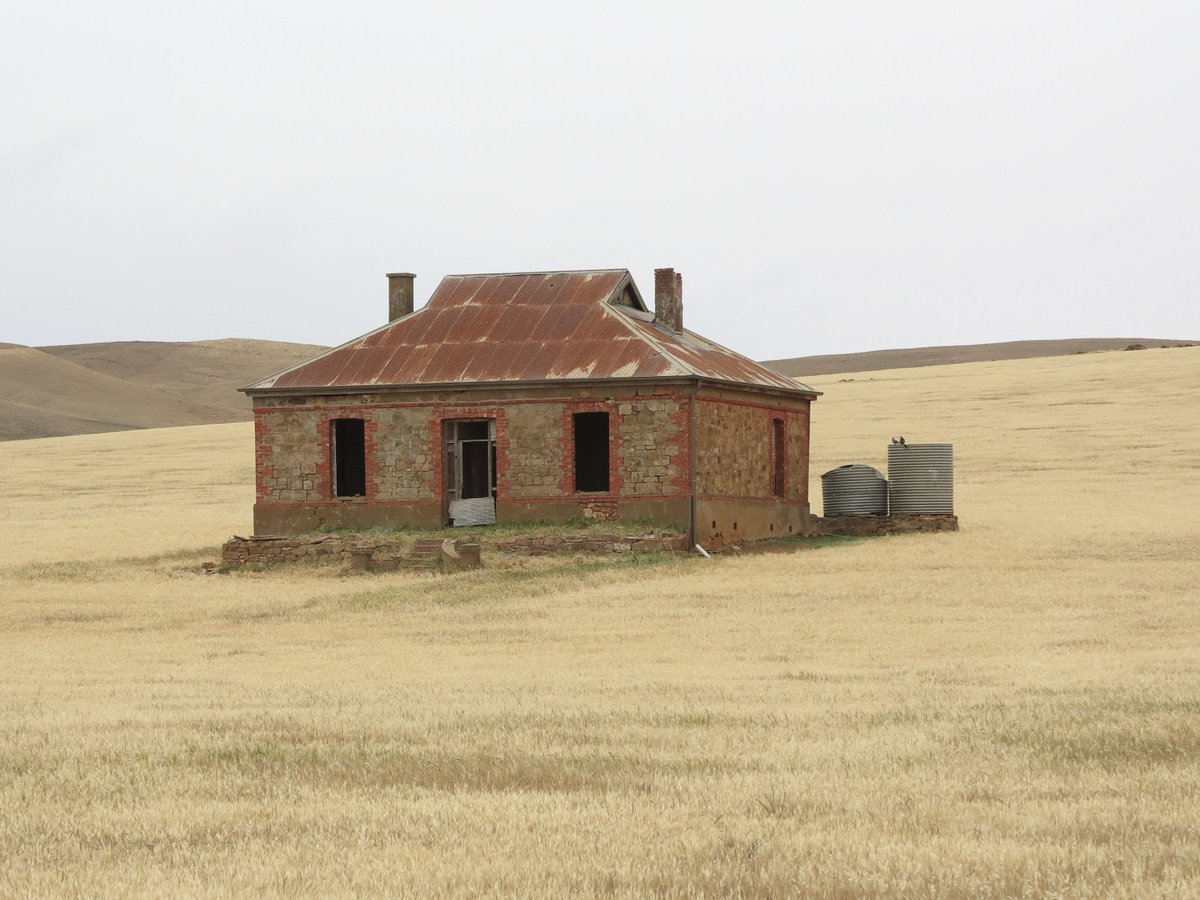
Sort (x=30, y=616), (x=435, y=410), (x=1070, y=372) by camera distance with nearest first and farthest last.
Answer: (x=30, y=616) → (x=435, y=410) → (x=1070, y=372)

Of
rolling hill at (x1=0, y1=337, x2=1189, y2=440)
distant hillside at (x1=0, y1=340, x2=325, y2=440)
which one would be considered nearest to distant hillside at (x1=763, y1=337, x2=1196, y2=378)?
rolling hill at (x1=0, y1=337, x2=1189, y2=440)

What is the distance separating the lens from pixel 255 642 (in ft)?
69.8

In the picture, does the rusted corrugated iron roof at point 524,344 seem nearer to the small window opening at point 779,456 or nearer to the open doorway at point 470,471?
the small window opening at point 779,456

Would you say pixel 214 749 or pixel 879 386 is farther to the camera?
pixel 879 386

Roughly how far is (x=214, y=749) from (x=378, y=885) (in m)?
4.44

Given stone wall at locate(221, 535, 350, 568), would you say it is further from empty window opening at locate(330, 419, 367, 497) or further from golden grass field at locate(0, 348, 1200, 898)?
empty window opening at locate(330, 419, 367, 497)

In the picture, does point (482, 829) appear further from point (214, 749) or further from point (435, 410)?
point (435, 410)

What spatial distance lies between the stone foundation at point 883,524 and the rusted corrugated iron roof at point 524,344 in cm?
319

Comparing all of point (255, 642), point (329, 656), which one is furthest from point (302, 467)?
point (329, 656)

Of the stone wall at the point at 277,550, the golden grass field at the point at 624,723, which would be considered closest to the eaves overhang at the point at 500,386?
the stone wall at the point at 277,550

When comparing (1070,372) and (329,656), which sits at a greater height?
(1070,372)

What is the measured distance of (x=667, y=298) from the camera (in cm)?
3741

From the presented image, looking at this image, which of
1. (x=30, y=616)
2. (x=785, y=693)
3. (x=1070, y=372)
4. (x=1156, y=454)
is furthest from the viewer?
(x=1070, y=372)

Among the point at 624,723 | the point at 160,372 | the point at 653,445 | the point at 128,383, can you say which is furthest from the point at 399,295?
the point at 160,372
